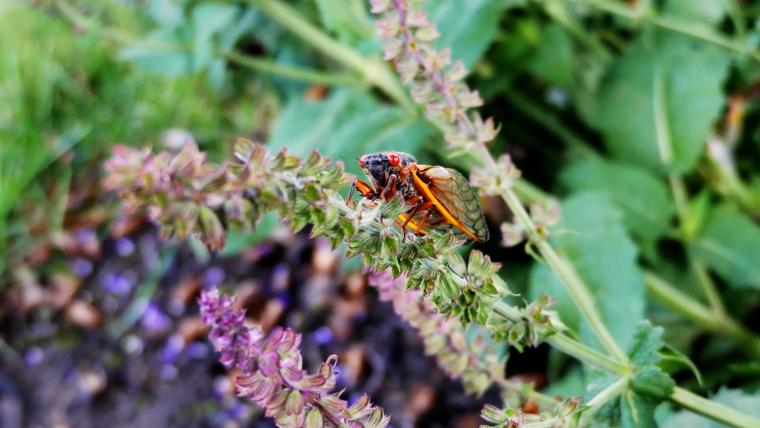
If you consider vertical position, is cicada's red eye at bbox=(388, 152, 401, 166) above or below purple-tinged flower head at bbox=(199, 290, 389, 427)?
above

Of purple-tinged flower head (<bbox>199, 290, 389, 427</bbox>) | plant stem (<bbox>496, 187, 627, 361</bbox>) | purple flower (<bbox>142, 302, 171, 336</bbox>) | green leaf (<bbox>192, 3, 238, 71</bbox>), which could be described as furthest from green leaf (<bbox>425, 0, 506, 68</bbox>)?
purple flower (<bbox>142, 302, 171, 336</bbox>)

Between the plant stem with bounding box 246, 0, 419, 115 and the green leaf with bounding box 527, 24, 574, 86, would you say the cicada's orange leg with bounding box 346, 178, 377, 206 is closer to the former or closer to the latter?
the plant stem with bounding box 246, 0, 419, 115

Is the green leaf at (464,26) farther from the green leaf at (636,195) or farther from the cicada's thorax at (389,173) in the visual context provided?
the cicada's thorax at (389,173)

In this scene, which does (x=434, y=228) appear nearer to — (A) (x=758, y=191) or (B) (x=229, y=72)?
(A) (x=758, y=191)

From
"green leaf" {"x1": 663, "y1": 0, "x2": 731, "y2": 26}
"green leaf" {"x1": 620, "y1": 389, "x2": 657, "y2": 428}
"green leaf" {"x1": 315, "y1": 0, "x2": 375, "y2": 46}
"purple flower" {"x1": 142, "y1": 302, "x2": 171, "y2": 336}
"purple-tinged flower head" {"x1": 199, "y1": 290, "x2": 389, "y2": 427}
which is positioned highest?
"green leaf" {"x1": 663, "y1": 0, "x2": 731, "y2": 26}

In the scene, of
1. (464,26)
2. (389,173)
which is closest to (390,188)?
(389,173)
